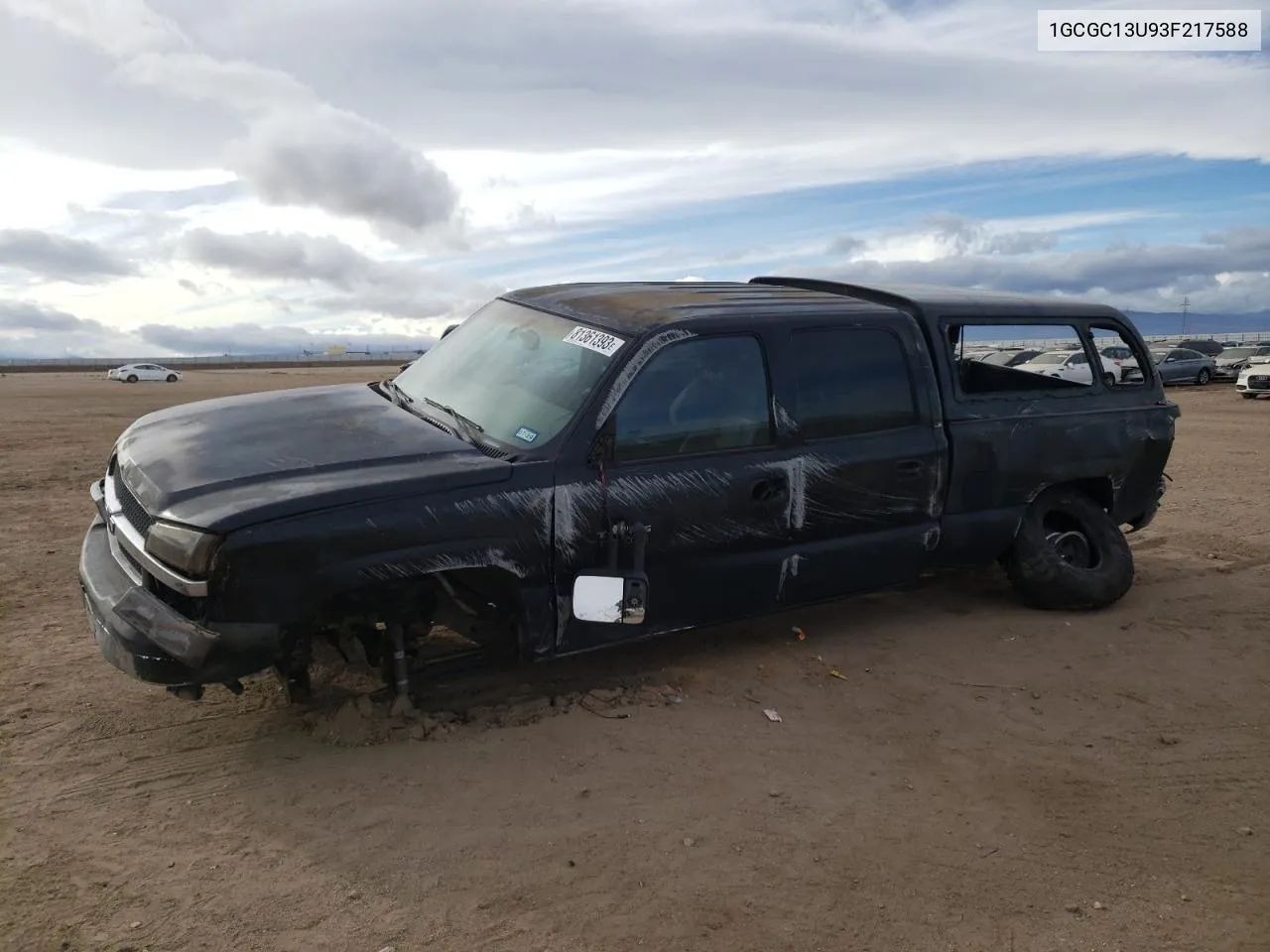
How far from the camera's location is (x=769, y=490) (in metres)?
4.46

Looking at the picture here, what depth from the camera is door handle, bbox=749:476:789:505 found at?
4414 mm

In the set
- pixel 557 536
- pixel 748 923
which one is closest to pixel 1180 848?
pixel 748 923

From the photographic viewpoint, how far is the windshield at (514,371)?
416cm

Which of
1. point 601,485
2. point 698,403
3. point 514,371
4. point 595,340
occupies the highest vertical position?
point 595,340

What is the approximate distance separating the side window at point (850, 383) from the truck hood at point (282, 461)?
1.61 meters

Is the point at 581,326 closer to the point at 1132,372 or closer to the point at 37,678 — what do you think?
the point at 37,678

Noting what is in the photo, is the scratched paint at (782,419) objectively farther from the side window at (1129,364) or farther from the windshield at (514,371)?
the side window at (1129,364)

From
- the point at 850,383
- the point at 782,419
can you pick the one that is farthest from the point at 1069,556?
the point at 782,419

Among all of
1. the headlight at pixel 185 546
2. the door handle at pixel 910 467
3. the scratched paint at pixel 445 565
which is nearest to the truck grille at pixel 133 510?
the headlight at pixel 185 546

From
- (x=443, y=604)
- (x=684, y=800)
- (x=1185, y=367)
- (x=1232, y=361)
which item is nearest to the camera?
(x=684, y=800)

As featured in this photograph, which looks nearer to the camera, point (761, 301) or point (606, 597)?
point (606, 597)

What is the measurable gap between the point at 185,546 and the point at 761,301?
290 cm

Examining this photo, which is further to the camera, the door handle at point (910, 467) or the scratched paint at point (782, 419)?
the door handle at point (910, 467)

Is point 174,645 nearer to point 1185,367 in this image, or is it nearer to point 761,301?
point 761,301
